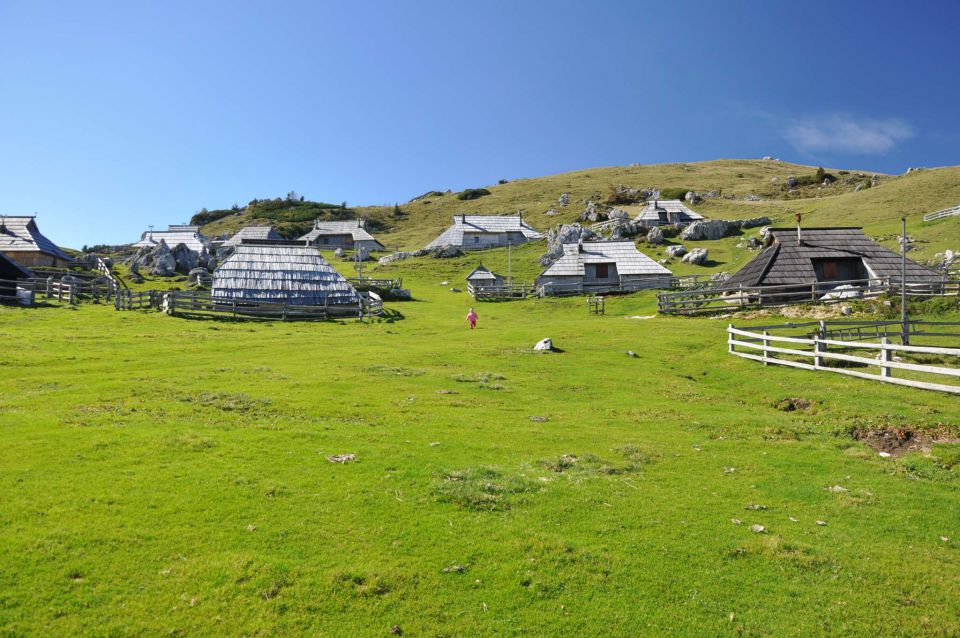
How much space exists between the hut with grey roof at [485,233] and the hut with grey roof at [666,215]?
16.9 m

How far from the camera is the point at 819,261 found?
150 feet

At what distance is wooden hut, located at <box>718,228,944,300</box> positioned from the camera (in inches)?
1725

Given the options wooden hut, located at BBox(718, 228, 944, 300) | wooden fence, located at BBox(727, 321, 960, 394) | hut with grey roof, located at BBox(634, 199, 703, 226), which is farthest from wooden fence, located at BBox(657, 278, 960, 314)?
hut with grey roof, located at BBox(634, 199, 703, 226)

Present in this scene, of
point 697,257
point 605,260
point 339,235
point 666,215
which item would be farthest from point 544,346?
point 339,235

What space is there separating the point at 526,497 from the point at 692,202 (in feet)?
363

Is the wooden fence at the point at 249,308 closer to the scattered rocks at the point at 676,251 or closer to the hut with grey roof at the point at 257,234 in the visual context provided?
the scattered rocks at the point at 676,251

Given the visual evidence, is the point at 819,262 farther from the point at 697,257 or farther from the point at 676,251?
the point at 676,251

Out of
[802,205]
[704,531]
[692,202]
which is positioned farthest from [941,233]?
[704,531]

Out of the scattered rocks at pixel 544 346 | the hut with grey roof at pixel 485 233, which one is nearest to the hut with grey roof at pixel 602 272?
the hut with grey roof at pixel 485 233

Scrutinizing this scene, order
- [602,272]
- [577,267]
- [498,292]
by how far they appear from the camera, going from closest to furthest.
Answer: [498,292], [577,267], [602,272]

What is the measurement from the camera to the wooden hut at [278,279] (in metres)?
45.2

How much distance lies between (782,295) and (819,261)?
703 cm

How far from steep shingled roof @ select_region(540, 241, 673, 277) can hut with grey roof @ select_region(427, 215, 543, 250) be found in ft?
105

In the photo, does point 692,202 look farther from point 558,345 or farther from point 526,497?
point 526,497
